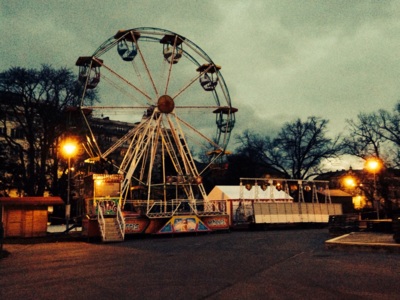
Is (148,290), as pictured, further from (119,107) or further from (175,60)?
(175,60)

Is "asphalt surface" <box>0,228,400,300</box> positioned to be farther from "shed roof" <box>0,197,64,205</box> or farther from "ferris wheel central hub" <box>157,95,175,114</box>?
"ferris wheel central hub" <box>157,95,175,114</box>

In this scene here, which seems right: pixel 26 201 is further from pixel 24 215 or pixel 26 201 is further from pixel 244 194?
pixel 244 194

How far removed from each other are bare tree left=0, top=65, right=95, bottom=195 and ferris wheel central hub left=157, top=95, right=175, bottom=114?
31.1 ft

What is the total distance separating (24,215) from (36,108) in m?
15.1

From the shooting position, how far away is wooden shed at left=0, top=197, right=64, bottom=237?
23.7 meters

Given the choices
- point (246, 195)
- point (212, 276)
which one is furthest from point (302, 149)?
point (212, 276)

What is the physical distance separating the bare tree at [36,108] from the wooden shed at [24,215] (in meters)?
11.5

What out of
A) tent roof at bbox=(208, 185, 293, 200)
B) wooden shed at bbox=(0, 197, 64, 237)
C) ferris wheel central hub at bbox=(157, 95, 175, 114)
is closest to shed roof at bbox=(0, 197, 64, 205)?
wooden shed at bbox=(0, 197, 64, 237)

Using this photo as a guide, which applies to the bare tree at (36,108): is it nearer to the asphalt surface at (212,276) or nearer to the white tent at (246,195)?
the white tent at (246,195)

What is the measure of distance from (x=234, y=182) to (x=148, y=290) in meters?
58.6

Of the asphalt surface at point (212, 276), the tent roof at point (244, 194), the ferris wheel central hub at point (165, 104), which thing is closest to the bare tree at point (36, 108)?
the ferris wheel central hub at point (165, 104)

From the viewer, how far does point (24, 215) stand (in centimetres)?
2422

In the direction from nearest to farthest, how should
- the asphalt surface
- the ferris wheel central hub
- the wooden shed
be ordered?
the asphalt surface → the wooden shed → the ferris wheel central hub

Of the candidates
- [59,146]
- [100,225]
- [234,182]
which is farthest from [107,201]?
[234,182]
